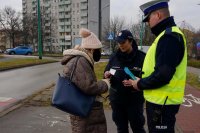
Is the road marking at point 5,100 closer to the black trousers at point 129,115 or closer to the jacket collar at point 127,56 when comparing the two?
the black trousers at point 129,115

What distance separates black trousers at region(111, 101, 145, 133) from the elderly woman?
0.88 meters

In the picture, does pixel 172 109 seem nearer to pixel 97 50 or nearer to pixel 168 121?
pixel 168 121

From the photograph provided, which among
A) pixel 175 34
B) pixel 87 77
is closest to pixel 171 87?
pixel 175 34

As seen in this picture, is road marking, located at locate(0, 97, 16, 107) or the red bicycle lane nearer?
the red bicycle lane

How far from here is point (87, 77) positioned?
4047mm

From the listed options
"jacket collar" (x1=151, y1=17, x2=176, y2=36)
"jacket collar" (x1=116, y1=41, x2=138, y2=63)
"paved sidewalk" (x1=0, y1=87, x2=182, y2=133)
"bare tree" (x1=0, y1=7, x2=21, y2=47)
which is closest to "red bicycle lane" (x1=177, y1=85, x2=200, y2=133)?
"paved sidewalk" (x1=0, y1=87, x2=182, y2=133)

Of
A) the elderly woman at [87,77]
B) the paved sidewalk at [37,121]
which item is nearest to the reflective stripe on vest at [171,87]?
the elderly woman at [87,77]

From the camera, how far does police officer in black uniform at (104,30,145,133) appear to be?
4.94 m

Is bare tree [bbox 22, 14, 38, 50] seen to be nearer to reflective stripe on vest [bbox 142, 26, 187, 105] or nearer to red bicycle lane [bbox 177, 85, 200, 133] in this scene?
red bicycle lane [bbox 177, 85, 200, 133]

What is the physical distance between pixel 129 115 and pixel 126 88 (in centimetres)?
44

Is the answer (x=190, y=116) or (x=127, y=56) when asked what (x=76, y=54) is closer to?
(x=127, y=56)

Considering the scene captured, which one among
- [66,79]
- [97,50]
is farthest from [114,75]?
[66,79]

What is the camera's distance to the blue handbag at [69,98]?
A: 3.97 metres

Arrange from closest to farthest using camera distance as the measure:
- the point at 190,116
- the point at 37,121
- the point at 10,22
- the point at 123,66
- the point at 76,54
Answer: the point at 76,54
the point at 123,66
the point at 37,121
the point at 190,116
the point at 10,22
